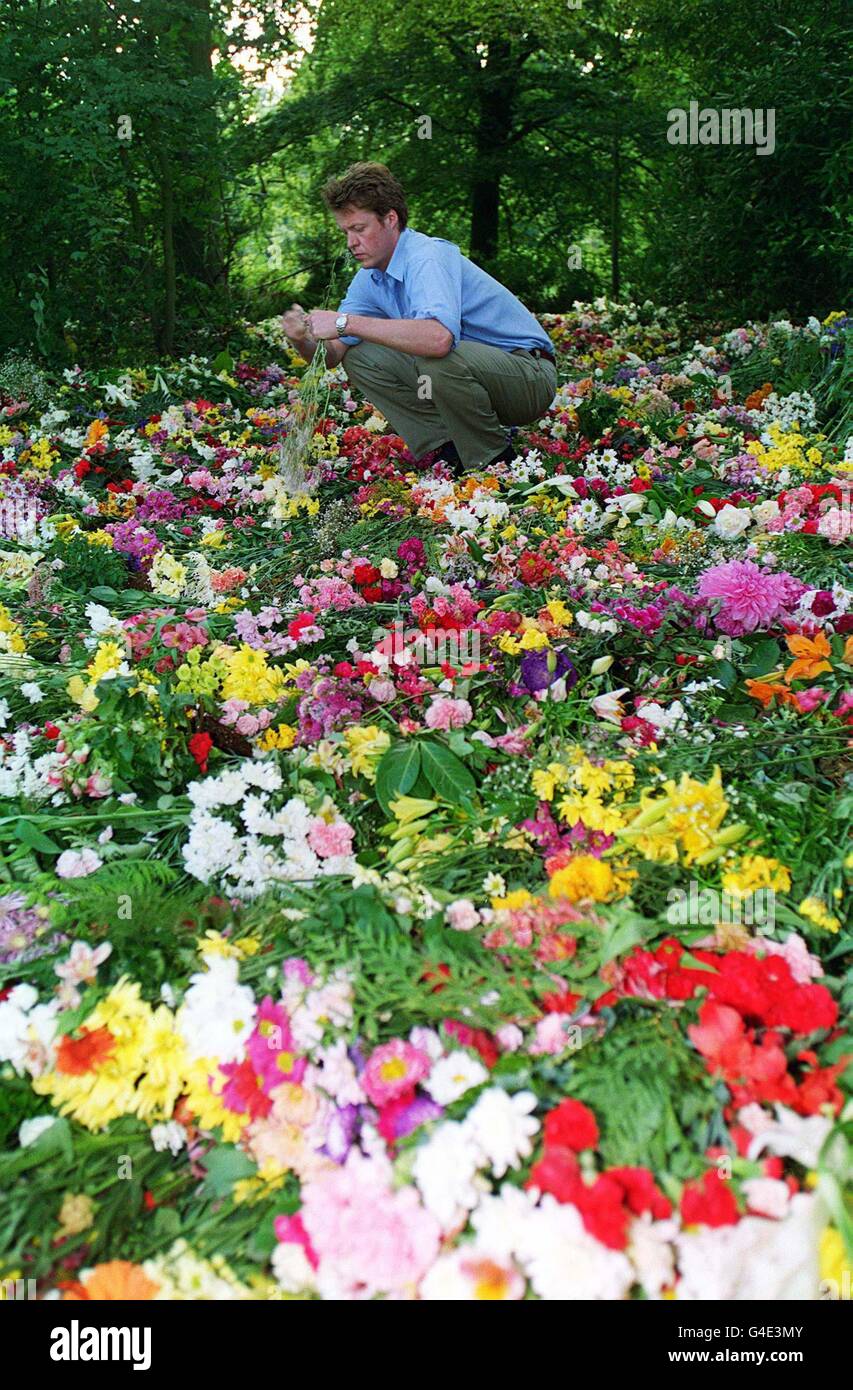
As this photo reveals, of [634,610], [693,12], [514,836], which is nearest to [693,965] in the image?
[514,836]

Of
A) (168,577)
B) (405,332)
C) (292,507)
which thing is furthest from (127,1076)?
(405,332)

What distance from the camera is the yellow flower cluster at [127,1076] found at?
4.50 feet

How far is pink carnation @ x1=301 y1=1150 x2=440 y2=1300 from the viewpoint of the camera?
1144 mm

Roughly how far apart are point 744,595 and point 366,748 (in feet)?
3.02

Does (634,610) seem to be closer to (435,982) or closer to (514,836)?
(514,836)

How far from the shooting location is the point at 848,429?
3.73 metres

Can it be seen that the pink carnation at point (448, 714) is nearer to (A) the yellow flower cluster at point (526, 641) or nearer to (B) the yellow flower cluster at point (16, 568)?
(A) the yellow flower cluster at point (526, 641)

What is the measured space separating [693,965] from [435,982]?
0.34 metres

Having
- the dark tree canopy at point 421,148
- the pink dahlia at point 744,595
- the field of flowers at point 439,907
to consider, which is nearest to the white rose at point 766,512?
the field of flowers at point 439,907

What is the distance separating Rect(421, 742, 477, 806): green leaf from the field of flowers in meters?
0.01

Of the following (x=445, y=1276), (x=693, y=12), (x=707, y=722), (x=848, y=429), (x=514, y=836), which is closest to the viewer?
(x=445, y=1276)

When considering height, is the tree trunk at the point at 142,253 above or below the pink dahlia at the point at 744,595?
above

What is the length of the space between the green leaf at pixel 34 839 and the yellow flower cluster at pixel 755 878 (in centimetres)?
116

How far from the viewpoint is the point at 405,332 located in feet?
11.5
